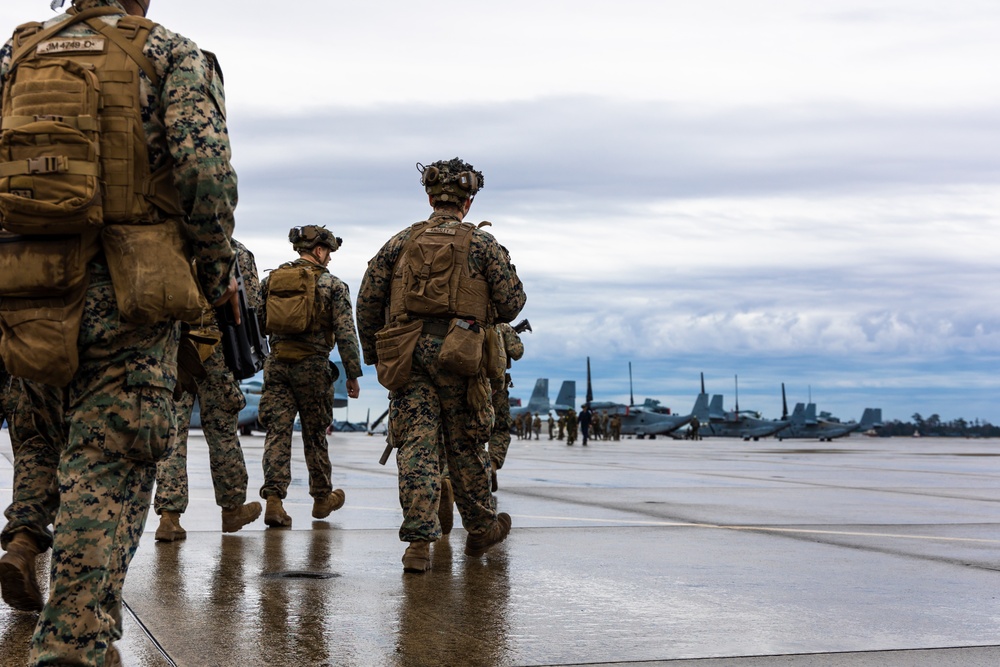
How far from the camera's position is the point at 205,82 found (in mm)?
3799

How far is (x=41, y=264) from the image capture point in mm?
3494

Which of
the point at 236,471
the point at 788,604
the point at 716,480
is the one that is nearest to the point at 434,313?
the point at 236,471

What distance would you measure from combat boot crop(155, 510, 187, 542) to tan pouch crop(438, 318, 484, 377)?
7.12ft

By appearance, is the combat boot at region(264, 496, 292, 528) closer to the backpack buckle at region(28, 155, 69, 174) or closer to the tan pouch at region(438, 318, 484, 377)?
the tan pouch at region(438, 318, 484, 377)

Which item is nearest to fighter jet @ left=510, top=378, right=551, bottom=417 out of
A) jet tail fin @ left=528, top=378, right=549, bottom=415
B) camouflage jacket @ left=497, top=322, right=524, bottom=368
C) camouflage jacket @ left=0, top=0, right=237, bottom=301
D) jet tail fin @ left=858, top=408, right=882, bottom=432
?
jet tail fin @ left=528, top=378, right=549, bottom=415

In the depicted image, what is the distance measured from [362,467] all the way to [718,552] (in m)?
11.0

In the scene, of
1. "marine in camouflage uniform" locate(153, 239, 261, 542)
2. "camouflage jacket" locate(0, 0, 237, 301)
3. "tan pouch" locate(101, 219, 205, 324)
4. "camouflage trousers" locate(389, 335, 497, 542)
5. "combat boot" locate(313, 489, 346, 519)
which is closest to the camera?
"tan pouch" locate(101, 219, 205, 324)

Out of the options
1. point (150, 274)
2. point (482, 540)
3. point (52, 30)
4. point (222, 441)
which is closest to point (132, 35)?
point (52, 30)

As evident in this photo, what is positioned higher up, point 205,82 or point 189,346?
point 205,82

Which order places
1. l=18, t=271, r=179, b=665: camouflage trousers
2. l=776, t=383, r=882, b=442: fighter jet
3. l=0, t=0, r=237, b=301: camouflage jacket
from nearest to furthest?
l=18, t=271, r=179, b=665: camouflage trousers
l=0, t=0, r=237, b=301: camouflage jacket
l=776, t=383, r=882, b=442: fighter jet

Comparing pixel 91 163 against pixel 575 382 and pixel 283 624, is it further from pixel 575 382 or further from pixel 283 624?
pixel 575 382

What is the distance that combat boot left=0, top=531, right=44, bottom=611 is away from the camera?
4836mm

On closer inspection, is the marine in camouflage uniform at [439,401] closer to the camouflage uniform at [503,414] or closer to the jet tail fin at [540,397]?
the camouflage uniform at [503,414]

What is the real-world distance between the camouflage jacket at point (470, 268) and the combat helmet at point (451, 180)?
0.12 metres
